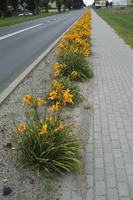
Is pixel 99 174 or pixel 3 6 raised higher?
pixel 3 6

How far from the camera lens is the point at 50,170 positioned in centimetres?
→ 323

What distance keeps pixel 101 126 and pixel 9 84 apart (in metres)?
3.36

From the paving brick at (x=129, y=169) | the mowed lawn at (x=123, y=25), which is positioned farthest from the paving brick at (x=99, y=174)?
the mowed lawn at (x=123, y=25)

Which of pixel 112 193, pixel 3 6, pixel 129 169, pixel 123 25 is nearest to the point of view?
pixel 112 193

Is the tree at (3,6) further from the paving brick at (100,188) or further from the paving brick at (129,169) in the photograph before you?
the paving brick at (100,188)

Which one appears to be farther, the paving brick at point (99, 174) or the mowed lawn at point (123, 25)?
the mowed lawn at point (123, 25)

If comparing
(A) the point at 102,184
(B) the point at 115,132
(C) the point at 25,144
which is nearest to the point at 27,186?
(C) the point at 25,144

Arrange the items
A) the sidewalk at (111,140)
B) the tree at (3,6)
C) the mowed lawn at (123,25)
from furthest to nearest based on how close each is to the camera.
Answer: the tree at (3,6), the mowed lawn at (123,25), the sidewalk at (111,140)

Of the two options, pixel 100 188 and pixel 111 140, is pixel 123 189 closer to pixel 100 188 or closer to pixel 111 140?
pixel 100 188

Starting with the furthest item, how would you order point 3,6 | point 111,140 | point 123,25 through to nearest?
1. point 3,6
2. point 123,25
3. point 111,140

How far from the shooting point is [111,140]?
3.99 meters

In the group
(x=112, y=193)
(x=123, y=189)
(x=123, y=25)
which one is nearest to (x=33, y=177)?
(x=112, y=193)

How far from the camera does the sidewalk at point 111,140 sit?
2.94m

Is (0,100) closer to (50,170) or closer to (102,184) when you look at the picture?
(50,170)
